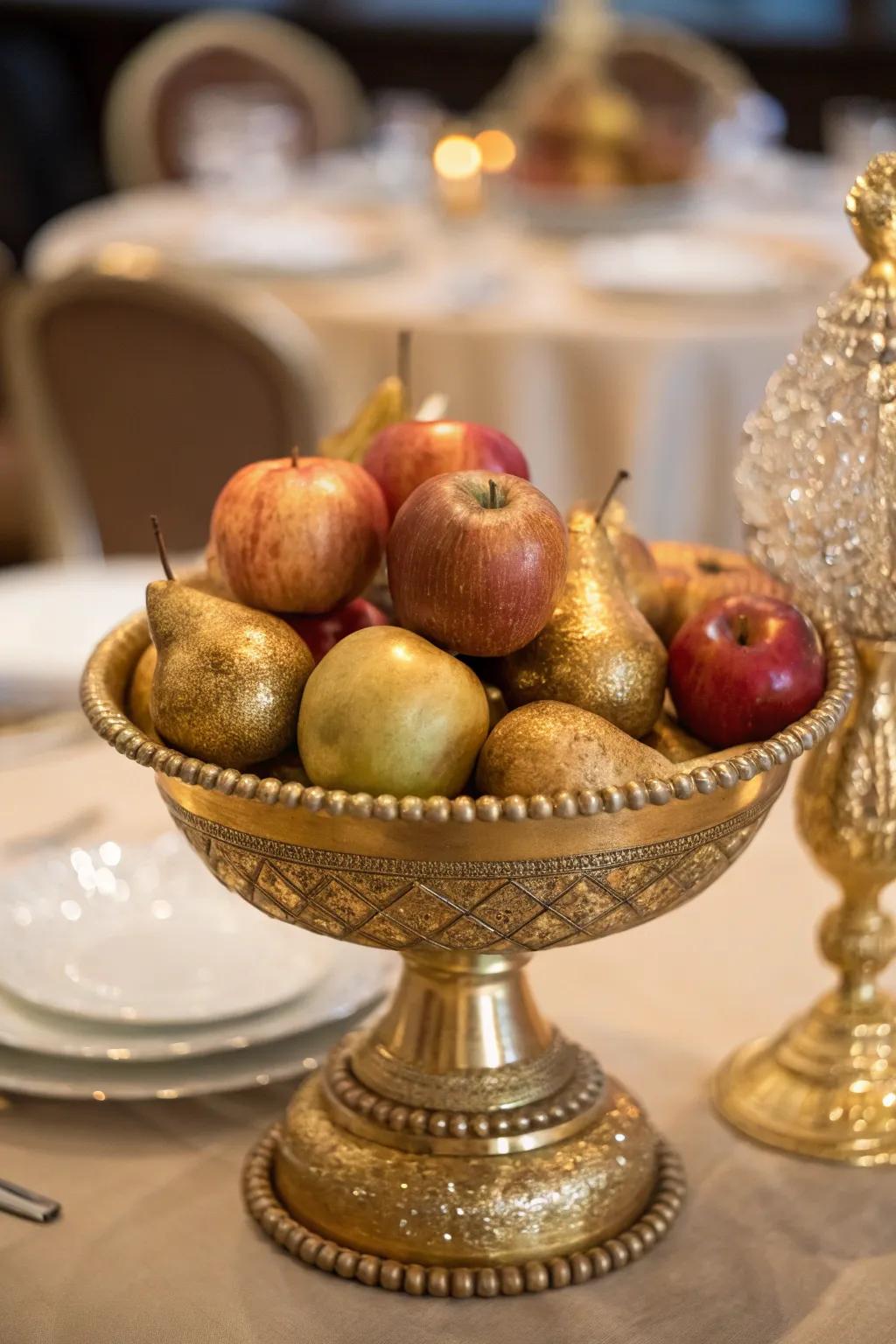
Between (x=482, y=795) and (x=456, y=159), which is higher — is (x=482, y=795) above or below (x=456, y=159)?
below

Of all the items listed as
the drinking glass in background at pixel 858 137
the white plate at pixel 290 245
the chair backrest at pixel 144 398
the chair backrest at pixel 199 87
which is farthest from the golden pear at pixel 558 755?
the chair backrest at pixel 199 87

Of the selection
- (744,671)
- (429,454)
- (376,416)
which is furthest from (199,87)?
(744,671)

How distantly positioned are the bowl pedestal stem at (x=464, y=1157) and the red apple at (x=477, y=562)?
0.11 metres

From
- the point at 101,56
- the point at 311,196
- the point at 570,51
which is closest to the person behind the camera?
the point at 311,196

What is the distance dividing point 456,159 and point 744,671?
172 centimetres

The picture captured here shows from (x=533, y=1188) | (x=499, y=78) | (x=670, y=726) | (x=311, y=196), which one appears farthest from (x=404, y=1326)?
(x=499, y=78)

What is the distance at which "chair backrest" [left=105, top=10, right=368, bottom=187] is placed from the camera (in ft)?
10.3

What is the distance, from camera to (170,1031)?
69 cm

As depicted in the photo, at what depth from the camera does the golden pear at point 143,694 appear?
1.96 feet

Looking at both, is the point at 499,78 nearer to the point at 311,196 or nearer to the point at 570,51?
the point at 570,51

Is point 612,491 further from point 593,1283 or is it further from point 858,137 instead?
point 858,137

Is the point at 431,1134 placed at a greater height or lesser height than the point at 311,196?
lesser

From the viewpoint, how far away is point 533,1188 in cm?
58

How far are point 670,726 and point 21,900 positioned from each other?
34cm
